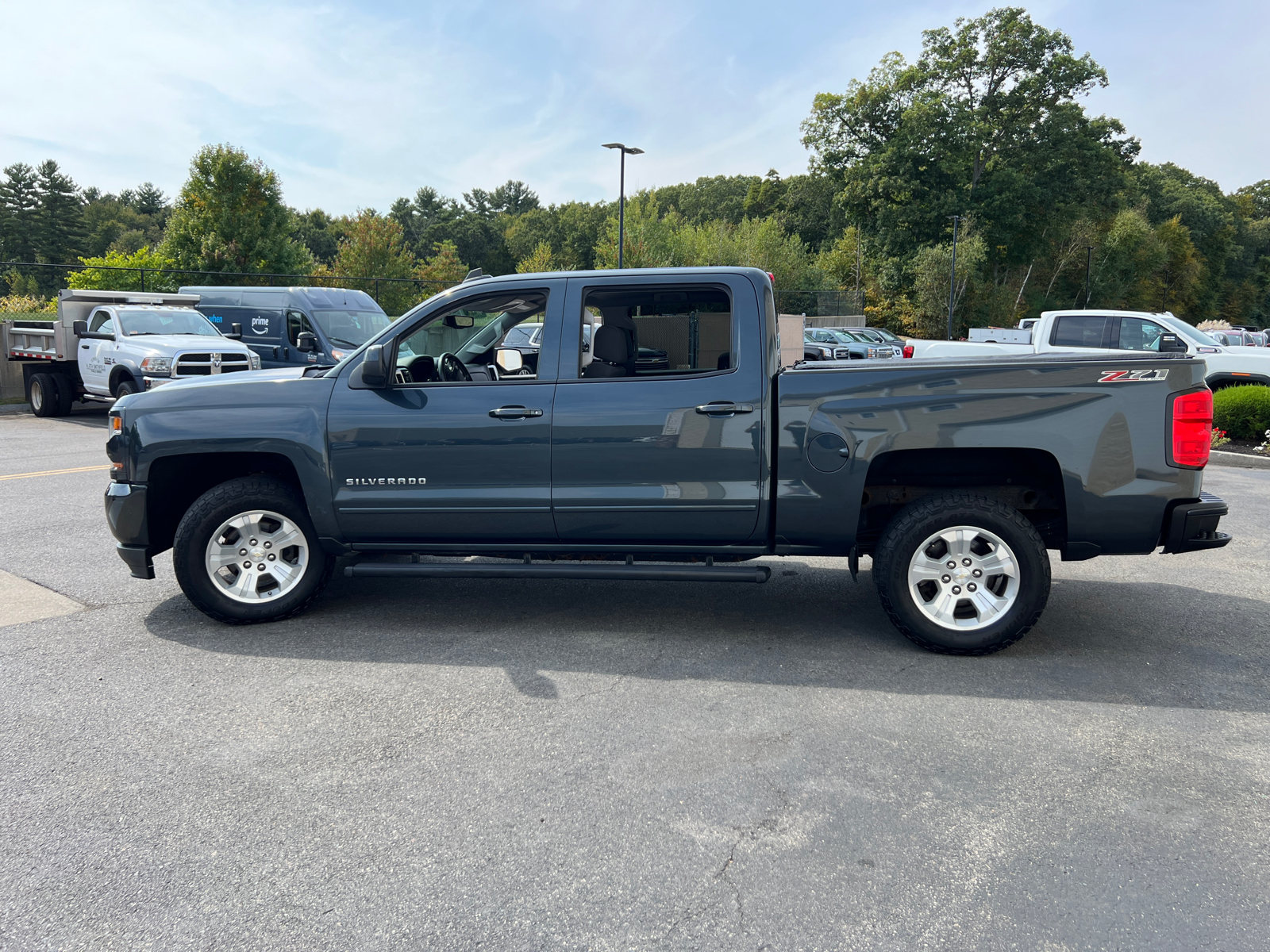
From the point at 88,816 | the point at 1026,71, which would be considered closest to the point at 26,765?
the point at 88,816

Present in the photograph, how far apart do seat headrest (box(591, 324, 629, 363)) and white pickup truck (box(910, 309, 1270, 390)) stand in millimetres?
9711

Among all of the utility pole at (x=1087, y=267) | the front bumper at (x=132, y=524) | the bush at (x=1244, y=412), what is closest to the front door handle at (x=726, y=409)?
the front bumper at (x=132, y=524)

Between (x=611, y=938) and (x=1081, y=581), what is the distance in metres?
4.95

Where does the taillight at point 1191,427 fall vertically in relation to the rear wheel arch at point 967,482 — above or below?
above

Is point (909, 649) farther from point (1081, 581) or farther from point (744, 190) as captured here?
point (744, 190)

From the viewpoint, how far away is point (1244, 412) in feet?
A: 41.0

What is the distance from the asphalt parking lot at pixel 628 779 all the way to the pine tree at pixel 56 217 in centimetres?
8597

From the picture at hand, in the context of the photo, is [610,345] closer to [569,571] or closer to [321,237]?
[569,571]

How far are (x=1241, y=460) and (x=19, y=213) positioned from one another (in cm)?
8974

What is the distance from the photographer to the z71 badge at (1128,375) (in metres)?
4.40

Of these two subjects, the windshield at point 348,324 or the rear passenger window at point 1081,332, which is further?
the windshield at point 348,324

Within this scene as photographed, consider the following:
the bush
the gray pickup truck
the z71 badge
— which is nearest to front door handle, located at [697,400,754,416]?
the gray pickup truck

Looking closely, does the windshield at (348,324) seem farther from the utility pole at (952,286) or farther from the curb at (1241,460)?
the utility pole at (952,286)

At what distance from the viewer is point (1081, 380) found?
445 centimetres
